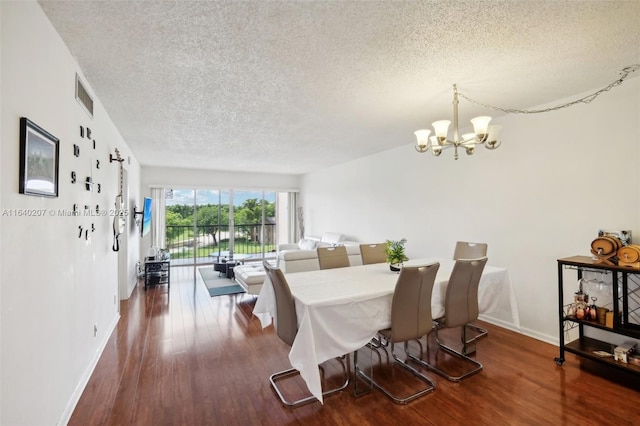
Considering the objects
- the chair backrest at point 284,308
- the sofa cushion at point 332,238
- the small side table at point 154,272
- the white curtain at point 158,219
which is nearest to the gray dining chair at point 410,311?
the chair backrest at point 284,308

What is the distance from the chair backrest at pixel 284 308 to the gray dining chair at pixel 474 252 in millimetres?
2220

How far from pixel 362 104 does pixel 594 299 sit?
2.96 m

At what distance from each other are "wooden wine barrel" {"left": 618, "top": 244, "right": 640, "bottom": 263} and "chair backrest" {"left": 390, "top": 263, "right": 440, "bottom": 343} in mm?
1545

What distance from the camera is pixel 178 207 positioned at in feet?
25.9

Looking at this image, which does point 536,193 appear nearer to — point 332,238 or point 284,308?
point 284,308

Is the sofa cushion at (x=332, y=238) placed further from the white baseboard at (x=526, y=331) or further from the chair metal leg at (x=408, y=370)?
the chair metal leg at (x=408, y=370)

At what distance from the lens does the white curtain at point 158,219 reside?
24.0 ft

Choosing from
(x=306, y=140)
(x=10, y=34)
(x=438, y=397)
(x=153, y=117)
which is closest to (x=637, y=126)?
(x=438, y=397)

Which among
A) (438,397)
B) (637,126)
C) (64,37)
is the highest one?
(64,37)

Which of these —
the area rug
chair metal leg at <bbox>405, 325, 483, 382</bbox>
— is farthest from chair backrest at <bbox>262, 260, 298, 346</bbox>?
the area rug

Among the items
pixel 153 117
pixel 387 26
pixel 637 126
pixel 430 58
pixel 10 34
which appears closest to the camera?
pixel 10 34

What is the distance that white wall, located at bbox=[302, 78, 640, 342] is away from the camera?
2.73m

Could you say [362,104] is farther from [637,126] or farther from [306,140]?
[637,126]

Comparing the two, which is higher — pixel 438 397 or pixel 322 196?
pixel 322 196
